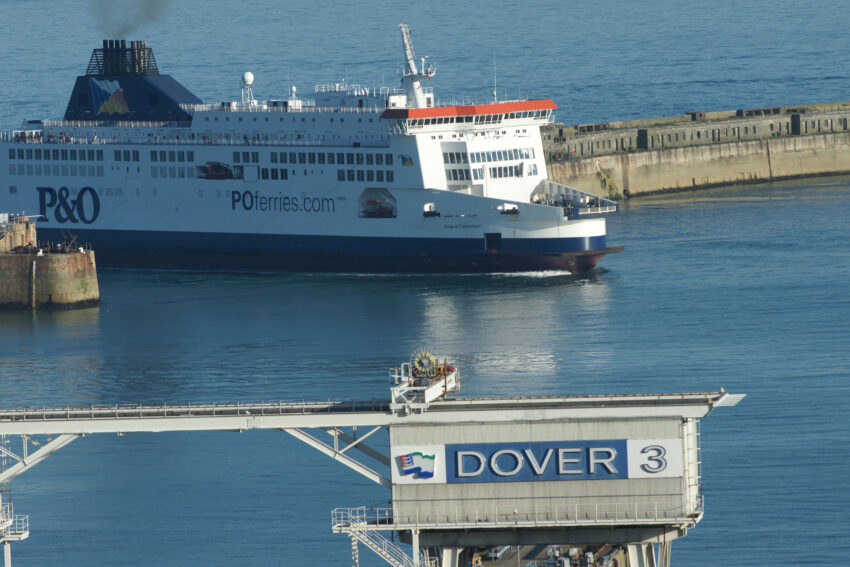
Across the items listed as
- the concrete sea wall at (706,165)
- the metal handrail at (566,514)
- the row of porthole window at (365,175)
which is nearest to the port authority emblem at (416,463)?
the metal handrail at (566,514)

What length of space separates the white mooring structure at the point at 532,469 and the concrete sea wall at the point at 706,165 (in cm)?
7124

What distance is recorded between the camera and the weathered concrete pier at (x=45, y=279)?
6881 cm

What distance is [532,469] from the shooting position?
31.1 meters

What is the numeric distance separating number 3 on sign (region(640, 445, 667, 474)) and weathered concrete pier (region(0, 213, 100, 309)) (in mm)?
41395

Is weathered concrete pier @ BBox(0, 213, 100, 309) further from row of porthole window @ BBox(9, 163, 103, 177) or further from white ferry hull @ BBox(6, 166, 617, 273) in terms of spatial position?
row of porthole window @ BBox(9, 163, 103, 177)

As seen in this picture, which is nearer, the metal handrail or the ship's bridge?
the metal handrail

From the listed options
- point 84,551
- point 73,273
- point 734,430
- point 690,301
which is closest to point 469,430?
point 84,551

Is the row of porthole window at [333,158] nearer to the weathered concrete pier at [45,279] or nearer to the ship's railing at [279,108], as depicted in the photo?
the ship's railing at [279,108]

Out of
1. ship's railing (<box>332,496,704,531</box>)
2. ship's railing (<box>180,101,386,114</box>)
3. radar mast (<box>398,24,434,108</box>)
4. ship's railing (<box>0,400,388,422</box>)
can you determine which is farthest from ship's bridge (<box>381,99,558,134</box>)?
ship's railing (<box>332,496,704,531</box>)

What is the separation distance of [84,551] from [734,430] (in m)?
16.5

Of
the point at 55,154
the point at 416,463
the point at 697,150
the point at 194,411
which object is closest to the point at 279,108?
the point at 55,154

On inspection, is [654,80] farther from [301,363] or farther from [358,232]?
[301,363]

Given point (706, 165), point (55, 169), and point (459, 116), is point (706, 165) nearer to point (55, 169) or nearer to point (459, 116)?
point (459, 116)

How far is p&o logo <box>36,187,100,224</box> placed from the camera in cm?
8238
